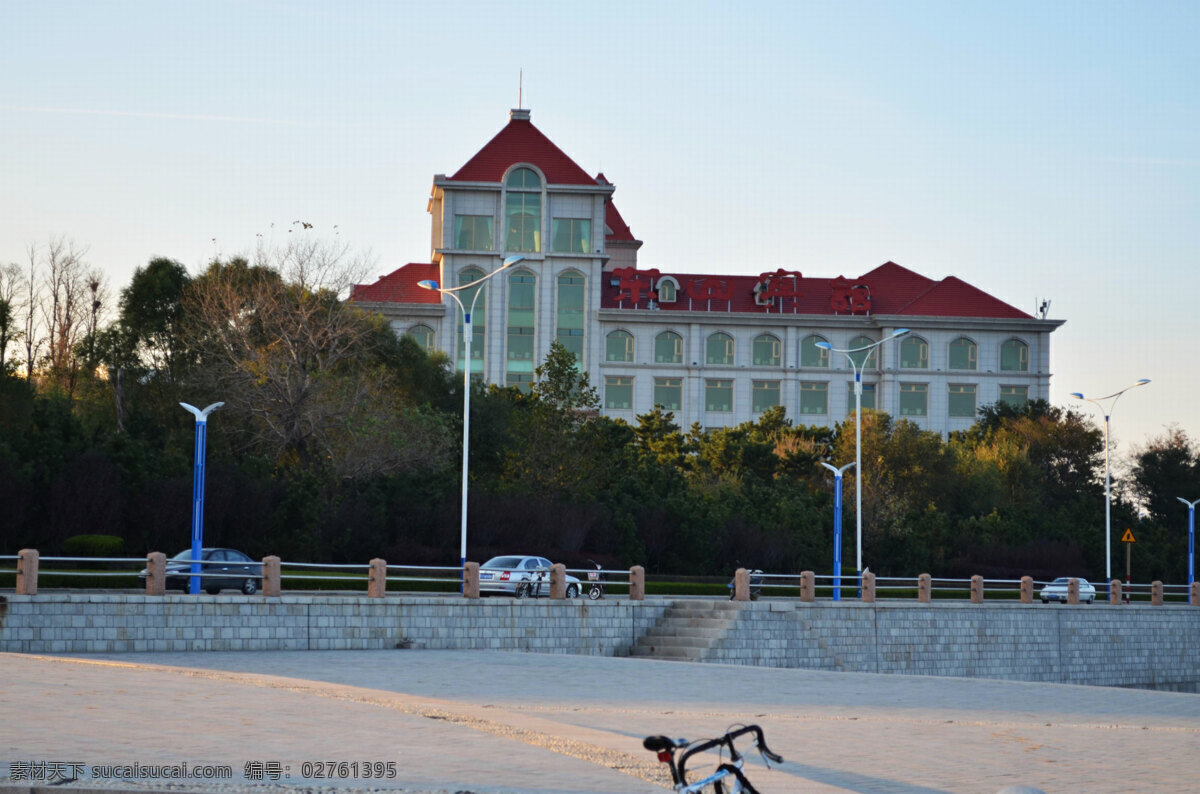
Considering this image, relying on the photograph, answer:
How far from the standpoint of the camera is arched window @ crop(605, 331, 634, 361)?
88.8m

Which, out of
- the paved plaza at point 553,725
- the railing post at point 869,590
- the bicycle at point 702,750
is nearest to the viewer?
the bicycle at point 702,750

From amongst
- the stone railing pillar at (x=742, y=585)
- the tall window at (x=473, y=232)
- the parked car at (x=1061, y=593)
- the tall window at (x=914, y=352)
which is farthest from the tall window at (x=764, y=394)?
the stone railing pillar at (x=742, y=585)

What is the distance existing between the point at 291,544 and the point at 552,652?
14.3 meters

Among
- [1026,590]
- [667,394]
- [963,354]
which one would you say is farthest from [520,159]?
[1026,590]

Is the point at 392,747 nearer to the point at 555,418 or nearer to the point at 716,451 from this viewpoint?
the point at 555,418

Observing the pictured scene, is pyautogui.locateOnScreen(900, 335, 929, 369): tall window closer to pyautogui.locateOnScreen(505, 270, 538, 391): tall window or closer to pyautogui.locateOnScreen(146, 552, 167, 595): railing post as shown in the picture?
pyautogui.locateOnScreen(505, 270, 538, 391): tall window

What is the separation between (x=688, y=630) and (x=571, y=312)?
56641mm

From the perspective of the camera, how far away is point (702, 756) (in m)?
11.9

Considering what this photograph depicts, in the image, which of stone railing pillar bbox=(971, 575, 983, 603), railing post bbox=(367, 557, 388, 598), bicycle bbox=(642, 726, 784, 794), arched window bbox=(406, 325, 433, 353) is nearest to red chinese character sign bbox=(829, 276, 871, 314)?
arched window bbox=(406, 325, 433, 353)

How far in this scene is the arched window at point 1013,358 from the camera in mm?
91375

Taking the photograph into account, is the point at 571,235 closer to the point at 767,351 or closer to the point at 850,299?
the point at 767,351

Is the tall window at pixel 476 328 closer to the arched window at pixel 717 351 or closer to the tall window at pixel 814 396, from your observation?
the arched window at pixel 717 351

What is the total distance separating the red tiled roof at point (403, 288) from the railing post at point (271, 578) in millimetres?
59802

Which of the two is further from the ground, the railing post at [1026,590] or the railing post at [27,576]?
the railing post at [27,576]
